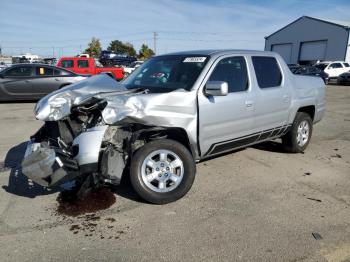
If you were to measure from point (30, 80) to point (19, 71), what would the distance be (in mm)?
586

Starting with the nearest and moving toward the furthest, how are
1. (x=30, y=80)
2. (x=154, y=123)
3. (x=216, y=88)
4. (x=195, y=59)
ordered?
(x=154, y=123), (x=216, y=88), (x=195, y=59), (x=30, y=80)

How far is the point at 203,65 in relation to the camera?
4.45 m

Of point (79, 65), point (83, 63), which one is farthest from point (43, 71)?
point (83, 63)

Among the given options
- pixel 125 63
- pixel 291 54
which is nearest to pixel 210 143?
pixel 125 63

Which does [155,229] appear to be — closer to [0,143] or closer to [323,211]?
[323,211]

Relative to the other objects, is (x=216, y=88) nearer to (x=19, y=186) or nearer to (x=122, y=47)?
(x=19, y=186)

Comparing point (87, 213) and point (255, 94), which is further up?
point (255, 94)

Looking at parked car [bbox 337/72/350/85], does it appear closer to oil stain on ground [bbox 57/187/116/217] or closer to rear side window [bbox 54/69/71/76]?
rear side window [bbox 54/69/71/76]

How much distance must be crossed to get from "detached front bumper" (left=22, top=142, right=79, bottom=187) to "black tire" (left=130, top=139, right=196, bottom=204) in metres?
0.67

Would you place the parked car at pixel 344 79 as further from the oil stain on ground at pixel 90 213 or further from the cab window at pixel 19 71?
the oil stain on ground at pixel 90 213

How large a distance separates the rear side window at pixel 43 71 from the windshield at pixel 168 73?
8678 mm

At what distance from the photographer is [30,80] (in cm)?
1250

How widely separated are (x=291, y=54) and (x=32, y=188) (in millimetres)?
45769

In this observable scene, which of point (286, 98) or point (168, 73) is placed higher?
point (168, 73)
